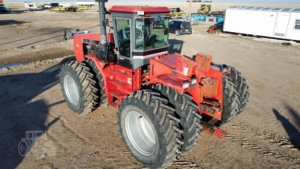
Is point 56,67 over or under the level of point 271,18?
under

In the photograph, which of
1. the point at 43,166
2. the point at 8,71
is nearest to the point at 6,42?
the point at 8,71

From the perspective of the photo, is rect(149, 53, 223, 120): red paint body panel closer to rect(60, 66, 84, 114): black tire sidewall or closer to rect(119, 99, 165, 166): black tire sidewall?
rect(119, 99, 165, 166): black tire sidewall

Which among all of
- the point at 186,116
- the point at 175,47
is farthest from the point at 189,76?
the point at 175,47

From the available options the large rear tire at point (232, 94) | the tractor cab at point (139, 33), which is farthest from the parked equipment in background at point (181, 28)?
the large rear tire at point (232, 94)

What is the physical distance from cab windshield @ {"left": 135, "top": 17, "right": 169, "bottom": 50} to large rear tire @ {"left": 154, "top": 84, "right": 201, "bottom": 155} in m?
1.31

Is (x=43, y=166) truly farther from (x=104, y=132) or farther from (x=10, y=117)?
(x=10, y=117)

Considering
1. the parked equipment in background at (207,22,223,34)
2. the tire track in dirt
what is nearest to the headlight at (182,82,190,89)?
the tire track in dirt

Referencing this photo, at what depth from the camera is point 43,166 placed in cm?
434

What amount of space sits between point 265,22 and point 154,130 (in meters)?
21.1

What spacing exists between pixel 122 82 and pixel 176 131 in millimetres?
2347

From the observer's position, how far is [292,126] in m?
5.83

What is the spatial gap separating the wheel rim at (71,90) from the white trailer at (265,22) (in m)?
19.5

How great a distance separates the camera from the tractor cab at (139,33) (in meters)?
4.46

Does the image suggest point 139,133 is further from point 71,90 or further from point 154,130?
point 71,90
